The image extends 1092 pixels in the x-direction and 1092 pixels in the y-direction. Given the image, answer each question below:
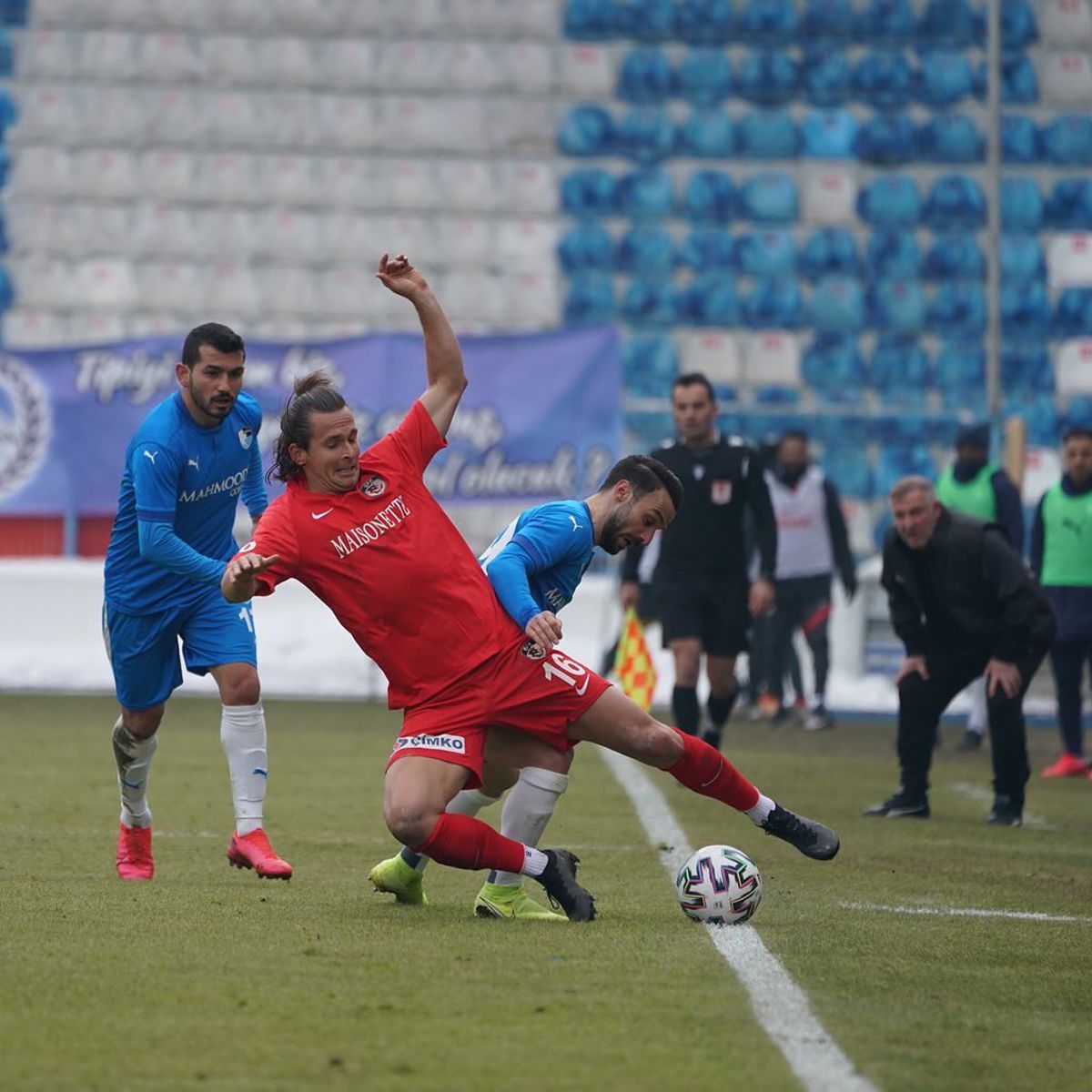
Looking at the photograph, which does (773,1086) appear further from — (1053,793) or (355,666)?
(355,666)

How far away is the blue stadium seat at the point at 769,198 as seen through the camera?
23953mm

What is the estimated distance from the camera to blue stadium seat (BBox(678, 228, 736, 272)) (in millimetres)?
23688

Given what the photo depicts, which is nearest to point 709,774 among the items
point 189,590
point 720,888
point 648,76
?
point 720,888

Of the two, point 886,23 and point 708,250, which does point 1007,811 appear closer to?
point 708,250

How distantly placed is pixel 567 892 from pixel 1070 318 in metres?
19.2

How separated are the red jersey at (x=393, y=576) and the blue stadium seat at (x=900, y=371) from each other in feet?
58.2

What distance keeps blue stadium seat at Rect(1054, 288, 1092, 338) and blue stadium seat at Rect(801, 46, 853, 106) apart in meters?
3.45

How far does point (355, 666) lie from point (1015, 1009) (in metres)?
13.5

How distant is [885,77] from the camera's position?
80.0 feet

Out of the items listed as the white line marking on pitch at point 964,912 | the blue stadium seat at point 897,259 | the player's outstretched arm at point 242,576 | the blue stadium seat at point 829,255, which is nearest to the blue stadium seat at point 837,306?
the blue stadium seat at point 829,255

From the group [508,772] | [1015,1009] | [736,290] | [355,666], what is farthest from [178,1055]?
[736,290]

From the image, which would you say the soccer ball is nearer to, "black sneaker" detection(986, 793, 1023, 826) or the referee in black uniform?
"black sneaker" detection(986, 793, 1023, 826)

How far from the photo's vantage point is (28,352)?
60.0 ft

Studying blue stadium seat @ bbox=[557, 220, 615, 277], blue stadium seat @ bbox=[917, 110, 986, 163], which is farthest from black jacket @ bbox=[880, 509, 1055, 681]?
blue stadium seat @ bbox=[917, 110, 986, 163]
